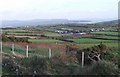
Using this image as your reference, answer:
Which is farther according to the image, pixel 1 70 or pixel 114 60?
pixel 1 70

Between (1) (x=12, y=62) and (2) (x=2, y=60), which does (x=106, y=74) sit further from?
(2) (x=2, y=60)

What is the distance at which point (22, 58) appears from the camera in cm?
1359

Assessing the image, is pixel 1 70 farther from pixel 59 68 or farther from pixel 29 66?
pixel 59 68

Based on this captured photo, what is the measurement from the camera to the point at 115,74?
10.3 metres

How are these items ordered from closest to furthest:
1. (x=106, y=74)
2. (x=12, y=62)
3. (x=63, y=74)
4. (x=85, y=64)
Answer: (x=106, y=74) → (x=63, y=74) → (x=85, y=64) → (x=12, y=62)

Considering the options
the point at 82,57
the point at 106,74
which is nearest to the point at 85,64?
the point at 82,57

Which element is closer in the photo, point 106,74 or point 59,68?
point 106,74

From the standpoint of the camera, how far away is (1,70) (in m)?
12.7

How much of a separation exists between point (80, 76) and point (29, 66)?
249 centimetres

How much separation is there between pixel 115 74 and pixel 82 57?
203 centimetres

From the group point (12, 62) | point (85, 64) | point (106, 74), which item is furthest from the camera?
point (12, 62)

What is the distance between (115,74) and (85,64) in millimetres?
1895

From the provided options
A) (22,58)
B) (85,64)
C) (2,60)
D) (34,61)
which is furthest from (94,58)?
(2,60)

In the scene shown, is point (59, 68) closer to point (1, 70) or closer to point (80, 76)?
point (80, 76)
